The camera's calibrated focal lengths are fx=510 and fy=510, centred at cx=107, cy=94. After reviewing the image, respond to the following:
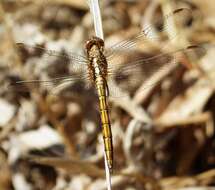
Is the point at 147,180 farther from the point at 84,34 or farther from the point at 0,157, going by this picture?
the point at 84,34

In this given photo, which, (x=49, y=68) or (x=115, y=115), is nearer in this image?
(x=49, y=68)

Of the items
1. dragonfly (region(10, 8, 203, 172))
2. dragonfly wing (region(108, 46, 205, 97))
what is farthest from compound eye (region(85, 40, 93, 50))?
dragonfly wing (region(108, 46, 205, 97))

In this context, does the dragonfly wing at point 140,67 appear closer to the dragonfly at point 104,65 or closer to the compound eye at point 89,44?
the dragonfly at point 104,65

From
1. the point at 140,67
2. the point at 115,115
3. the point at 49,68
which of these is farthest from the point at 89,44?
the point at 115,115

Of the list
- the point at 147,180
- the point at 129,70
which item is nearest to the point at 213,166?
the point at 147,180

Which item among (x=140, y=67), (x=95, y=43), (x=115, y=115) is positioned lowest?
(x=115, y=115)

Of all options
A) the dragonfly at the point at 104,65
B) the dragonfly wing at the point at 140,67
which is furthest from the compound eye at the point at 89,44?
the dragonfly wing at the point at 140,67

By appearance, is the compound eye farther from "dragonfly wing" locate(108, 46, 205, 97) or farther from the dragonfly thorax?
"dragonfly wing" locate(108, 46, 205, 97)

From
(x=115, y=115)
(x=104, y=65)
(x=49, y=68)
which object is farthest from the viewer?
(x=115, y=115)

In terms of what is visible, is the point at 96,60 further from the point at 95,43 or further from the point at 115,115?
the point at 115,115

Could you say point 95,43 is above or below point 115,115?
above
